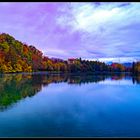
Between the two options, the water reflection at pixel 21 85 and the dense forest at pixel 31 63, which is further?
the dense forest at pixel 31 63

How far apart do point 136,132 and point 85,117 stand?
Answer: 144 cm

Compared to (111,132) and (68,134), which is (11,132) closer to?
(68,134)

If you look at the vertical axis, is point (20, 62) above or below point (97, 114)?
above

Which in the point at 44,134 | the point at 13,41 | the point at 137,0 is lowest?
the point at 44,134

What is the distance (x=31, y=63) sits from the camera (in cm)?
2675

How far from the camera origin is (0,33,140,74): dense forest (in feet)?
76.7

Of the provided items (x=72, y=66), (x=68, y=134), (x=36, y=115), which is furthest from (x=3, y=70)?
(x=68, y=134)

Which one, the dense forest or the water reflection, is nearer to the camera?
the water reflection

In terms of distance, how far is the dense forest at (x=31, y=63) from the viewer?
2339cm

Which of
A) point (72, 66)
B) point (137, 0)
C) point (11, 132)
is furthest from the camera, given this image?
point (72, 66)

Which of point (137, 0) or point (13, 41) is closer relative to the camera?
point (137, 0)

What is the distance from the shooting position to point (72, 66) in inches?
1253

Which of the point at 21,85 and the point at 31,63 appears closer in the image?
the point at 21,85

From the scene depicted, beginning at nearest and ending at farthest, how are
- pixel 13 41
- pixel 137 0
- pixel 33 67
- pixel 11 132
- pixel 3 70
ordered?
pixel 137 0 → pixel 11 132 → pixel 3 70 → pixel 13 41 → pixel 33 67
